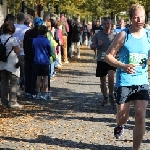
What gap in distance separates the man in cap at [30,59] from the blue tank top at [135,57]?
5.62m

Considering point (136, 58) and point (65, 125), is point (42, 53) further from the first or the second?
point (136, 58)

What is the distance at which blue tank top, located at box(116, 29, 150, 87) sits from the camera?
6469mm

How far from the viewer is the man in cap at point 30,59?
39.6 ft

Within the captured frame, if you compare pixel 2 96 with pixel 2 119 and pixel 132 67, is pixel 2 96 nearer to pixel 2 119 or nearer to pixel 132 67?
pixel 2 119

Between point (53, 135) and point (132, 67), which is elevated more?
point (132, 67)

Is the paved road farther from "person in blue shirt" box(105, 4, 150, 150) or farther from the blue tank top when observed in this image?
the blue tank top

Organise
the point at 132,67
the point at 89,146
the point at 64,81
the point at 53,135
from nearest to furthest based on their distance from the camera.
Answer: the point at 132,67, the point at 89,146, the point at 53,135, the point at 64,81

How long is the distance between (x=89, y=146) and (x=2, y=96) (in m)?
3.88

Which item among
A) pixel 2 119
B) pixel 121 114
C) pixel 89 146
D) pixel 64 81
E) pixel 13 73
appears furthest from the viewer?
pixel 64 81

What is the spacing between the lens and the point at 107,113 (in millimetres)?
10359

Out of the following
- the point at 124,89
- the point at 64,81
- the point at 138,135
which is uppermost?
the point at 124,89

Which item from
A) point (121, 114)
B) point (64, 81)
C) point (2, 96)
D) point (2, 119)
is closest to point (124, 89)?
point (121, 114)

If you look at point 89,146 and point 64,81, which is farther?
point 64,81

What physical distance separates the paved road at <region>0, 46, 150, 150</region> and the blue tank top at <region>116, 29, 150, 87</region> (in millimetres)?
1292
